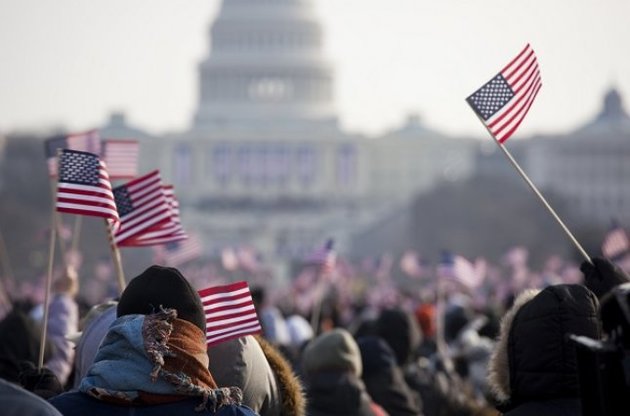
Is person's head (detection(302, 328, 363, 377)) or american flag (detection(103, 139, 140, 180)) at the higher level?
american flag (detection(103, 139, 140, 180))

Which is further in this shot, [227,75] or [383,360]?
[227,75]

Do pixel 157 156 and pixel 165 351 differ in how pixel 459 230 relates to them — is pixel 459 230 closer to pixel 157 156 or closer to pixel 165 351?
pixel 157 156

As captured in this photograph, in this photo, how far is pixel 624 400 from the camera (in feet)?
19.1

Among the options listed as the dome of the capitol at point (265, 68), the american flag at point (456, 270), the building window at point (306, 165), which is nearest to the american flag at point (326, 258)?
the american flag at point (456, 270)

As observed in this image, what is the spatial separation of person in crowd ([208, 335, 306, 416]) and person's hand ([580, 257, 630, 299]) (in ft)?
3.52

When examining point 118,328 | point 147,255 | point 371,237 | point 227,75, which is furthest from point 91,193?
point 227,75

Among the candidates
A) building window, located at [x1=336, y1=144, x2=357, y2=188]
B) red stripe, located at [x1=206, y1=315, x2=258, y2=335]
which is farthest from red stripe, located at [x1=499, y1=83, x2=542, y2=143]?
building window, located at [x1=336, y1=144, x2=357, y2=188]

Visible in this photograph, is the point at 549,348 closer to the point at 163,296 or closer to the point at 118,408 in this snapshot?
the point at 163,296

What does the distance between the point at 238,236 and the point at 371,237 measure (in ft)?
32.0

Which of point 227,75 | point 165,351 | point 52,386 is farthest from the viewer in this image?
point 227,75

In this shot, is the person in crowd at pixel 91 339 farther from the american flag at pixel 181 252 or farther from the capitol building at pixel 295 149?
the capitol building at pixel 295 149

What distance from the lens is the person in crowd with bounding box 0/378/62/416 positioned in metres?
5.51

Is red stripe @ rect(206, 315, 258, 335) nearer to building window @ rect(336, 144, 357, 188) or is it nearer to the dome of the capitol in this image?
the dome of the capitol

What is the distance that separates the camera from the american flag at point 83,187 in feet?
31.3
